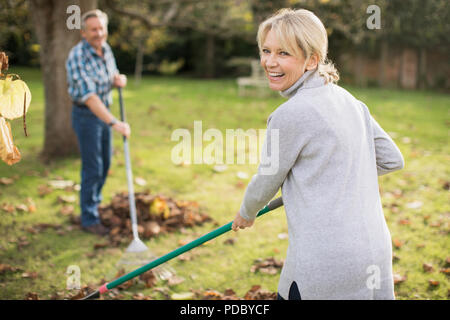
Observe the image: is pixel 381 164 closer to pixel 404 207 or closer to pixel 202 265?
pixel 202 265

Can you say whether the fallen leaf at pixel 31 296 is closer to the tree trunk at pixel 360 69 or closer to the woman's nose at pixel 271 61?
the woman's nose at pixel 271 61

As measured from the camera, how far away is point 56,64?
610 centimetres

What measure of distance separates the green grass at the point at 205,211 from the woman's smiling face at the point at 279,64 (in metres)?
1.98

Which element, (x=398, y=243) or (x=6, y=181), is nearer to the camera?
(x=398, y=243)

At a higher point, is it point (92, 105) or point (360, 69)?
point (92, 105)

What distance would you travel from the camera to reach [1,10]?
7.22 metres

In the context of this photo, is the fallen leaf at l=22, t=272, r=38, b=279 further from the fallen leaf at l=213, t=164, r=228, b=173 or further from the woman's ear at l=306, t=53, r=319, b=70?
the fallen leaf at l=213, t=164, r=228, b=173

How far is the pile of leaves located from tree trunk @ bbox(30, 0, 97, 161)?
2.17 m

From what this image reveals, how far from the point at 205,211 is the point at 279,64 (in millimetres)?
3121

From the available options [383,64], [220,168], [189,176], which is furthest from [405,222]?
[383,64]

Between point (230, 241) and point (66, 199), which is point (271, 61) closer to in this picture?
point (230, 241)

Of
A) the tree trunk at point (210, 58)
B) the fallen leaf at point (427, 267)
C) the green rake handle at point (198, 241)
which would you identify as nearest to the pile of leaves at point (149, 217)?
the green rake handle at point (198, 241)

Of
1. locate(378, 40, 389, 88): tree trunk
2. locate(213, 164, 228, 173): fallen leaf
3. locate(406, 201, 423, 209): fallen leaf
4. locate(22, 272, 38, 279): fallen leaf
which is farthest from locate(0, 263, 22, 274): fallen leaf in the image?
locate(378, 40, 389, 88): tree trunk

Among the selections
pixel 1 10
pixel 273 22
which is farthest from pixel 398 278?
pixel 1 10
